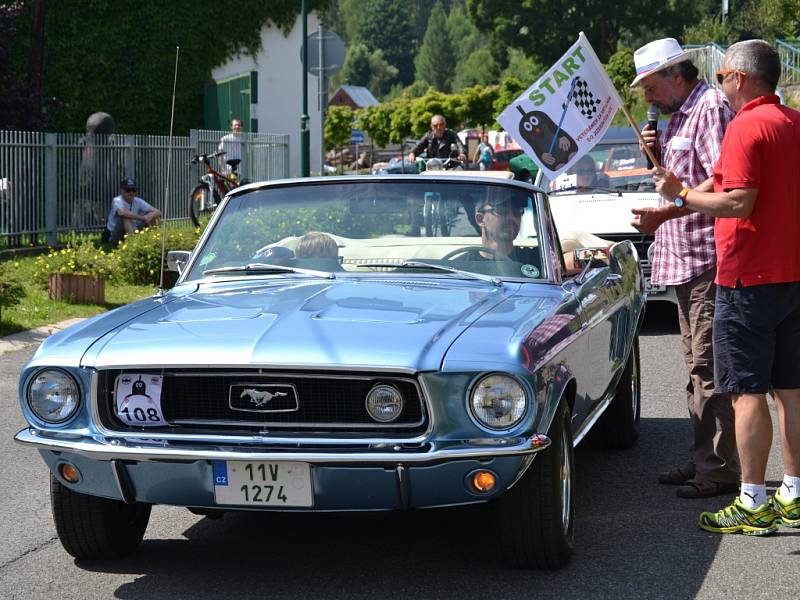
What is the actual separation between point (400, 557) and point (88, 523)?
118 cm

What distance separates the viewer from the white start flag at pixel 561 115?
24.9ft

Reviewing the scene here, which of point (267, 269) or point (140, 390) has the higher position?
point (267, 269)

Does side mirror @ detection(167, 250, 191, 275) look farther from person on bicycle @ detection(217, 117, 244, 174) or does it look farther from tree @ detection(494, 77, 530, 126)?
tree @ detection(494, 77, 530, 126)

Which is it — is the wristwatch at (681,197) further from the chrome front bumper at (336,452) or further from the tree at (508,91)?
the tree at (508,91)

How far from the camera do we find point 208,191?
72.6ft

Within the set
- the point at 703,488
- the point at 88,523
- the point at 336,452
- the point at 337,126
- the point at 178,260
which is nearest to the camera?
the point at 336,452

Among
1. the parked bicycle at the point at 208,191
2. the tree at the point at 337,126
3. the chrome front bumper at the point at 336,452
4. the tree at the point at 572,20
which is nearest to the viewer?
the chrome front bumper at the point at 336,452

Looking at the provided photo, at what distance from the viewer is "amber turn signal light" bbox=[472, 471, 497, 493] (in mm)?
4500

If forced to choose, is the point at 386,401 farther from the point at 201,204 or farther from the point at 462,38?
the point at 462,38

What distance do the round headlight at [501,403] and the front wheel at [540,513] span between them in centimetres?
24

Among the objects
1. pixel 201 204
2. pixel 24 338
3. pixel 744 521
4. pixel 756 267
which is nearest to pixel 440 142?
pixel 201 204

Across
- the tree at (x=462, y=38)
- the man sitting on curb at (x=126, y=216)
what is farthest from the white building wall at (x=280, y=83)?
the tree at (x=462, y=38)

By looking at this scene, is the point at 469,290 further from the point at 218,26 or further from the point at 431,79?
the point at 431,79

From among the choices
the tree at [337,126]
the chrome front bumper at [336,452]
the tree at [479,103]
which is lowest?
the chrome front bumper at [336,452]
